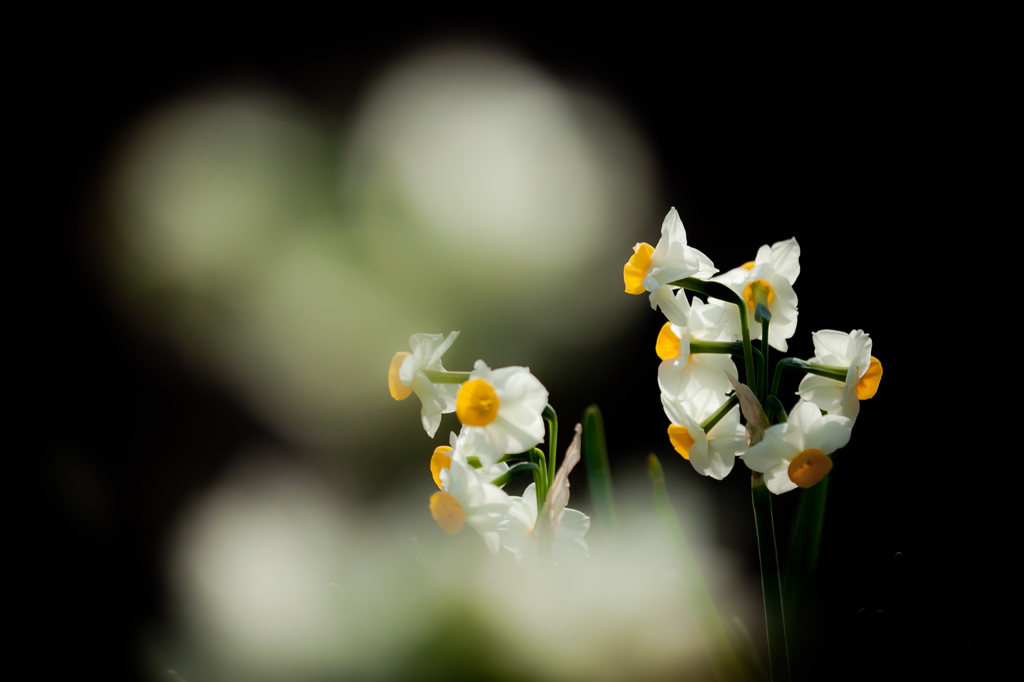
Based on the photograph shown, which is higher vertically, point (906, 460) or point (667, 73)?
point (667, 73)

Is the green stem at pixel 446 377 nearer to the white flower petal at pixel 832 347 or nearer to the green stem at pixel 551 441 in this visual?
the green stem at pixel 551 441

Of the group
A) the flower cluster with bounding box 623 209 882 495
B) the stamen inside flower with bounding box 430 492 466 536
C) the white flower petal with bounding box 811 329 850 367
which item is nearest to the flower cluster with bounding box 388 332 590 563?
the stamen inside flower with bounding box 430 492 466 536

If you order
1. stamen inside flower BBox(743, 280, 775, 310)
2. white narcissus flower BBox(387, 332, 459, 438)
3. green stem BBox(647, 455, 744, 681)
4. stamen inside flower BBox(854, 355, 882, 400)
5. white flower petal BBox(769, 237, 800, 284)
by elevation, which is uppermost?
white flower petal BBox(769, 237, 800, 284)

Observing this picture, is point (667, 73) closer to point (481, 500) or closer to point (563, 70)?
point (563, 70)

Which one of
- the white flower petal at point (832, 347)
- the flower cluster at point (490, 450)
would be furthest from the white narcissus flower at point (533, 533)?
A: the white flower petal at point (832, 347)

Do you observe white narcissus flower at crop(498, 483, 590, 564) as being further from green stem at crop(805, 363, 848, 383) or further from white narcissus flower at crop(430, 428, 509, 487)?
green stem at crop(805, 363, 848, 383)

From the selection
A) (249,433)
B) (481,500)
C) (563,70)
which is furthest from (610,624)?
(563,70)
